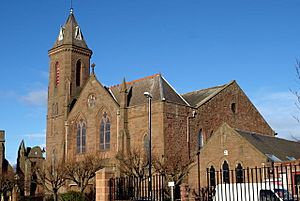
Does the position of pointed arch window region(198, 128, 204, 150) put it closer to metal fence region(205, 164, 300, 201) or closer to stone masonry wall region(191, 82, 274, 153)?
stone masonry wall region(191, 82, 274, 153)

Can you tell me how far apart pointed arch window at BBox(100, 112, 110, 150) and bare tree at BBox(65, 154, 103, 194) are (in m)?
2.29

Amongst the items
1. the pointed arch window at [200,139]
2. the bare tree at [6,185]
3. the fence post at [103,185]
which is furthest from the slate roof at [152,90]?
the fence post at [103,185]

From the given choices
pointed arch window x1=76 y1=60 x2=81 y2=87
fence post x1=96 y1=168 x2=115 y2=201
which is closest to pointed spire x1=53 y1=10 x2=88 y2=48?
pointed arch window x1=76 y1=60 x2=81 y2=87

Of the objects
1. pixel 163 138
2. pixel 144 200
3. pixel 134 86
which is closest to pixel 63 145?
pixel 134 86

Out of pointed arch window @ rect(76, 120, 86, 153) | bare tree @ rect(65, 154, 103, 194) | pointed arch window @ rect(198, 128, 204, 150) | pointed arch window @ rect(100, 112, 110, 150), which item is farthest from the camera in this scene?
pointed arch window @ rect(76, 120, 86, 153)

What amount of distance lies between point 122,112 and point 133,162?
302 inches

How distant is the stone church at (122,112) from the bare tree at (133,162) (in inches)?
59.8

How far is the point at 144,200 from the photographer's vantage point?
851 inches

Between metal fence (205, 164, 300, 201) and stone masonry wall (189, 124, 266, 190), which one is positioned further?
stone masonry wall (189, 124, 266, 190)

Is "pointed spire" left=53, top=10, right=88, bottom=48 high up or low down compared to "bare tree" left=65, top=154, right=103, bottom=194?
up

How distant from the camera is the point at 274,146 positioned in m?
44.3

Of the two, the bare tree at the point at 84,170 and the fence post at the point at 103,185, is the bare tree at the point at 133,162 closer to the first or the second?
the bare tree at the point at 84,170

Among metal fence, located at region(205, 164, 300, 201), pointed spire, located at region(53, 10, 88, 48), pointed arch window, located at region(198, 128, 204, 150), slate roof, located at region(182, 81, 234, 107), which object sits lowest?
metal fence, located at region(205, 164, 300, 201)

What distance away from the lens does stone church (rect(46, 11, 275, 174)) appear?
1812 inches
